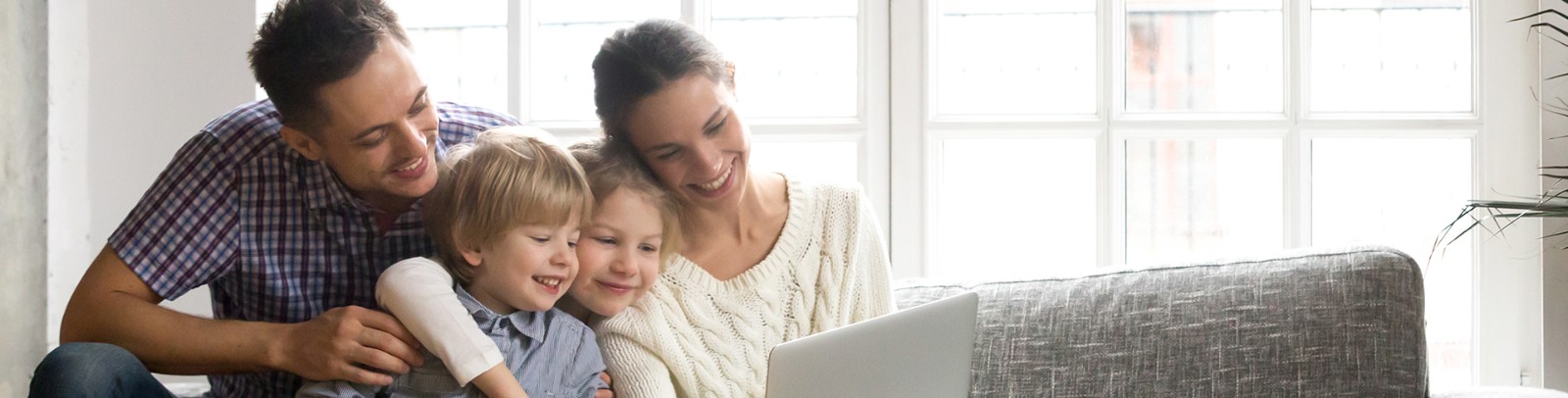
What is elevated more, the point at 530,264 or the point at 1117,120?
the point at 1117,120

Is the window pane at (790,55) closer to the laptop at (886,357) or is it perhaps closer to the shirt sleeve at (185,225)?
the shirt sleeve at (185,225)

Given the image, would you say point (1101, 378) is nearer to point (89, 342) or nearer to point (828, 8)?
point (828, 8)

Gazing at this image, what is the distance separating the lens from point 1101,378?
171cm

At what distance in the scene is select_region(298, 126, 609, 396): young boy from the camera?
1.39 m

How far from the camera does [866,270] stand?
1722mm

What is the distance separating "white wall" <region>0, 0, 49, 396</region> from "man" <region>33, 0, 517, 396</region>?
0.80m

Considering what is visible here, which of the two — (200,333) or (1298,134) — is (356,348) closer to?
(200,333)

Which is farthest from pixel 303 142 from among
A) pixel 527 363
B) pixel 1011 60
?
pixel 1011 60

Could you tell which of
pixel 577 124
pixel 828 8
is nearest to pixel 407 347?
pixel 577 124

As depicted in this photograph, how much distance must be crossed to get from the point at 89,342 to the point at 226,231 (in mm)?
200

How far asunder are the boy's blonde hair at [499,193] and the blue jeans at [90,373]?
36 cm

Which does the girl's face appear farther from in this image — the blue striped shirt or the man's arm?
the man's arm

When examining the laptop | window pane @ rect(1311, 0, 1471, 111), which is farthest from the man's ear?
window pane @ rect(1311, 0, 1471, 111)

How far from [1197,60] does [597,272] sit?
4.51ft
